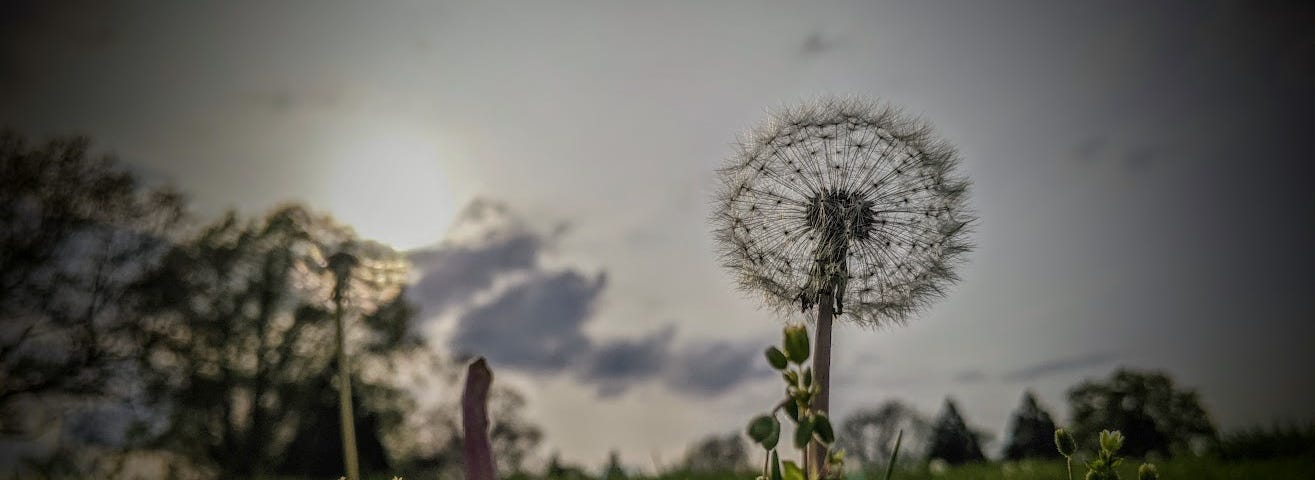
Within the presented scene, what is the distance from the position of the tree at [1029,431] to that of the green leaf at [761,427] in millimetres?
15229

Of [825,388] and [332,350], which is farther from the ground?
[332,350]

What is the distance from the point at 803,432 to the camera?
1.41 metres

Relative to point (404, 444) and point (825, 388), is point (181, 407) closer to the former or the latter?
point (404, 444)

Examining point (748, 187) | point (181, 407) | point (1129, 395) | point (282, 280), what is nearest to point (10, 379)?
point (181, 407)

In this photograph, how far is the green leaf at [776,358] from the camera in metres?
1.44

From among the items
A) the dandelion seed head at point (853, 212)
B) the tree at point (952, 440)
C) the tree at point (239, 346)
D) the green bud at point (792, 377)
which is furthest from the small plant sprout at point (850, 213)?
the tree at point (239, 346)

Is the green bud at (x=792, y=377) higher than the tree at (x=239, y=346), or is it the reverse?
the tree at (x=239, y=346)

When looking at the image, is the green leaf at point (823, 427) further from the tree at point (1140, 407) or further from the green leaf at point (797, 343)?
the tree at point (1140, 407)

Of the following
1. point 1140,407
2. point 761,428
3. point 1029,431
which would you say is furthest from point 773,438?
point 1140,407

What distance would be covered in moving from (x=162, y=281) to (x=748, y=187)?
1597 centimetres

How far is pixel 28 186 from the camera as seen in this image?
15430mm

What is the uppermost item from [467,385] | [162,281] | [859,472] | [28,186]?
[28,186]

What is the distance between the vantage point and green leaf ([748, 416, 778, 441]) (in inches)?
54.7

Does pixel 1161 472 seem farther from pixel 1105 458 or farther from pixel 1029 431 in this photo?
pixel 1029 431
